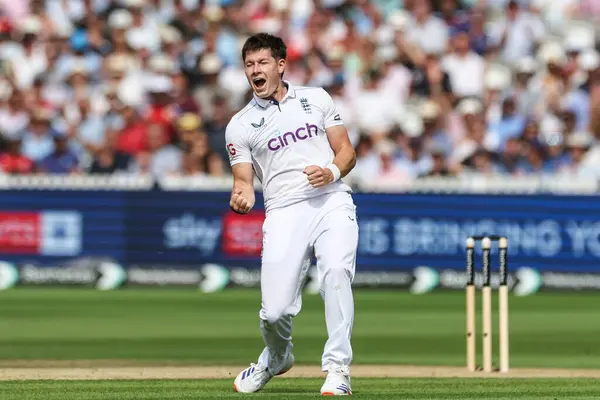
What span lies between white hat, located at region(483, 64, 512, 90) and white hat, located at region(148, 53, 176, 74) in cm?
489

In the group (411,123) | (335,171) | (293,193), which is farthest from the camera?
(411,123)

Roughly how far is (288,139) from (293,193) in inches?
13.6

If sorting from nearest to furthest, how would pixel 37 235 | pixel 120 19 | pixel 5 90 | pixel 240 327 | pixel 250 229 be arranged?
1. pixel 240 327
2. pixel 250 229
3. pixel 37 235
4. pixel 5 90
5. pixel 120 19

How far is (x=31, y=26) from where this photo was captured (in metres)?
24.0

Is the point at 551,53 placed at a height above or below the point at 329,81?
above

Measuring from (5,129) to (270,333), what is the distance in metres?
13.8

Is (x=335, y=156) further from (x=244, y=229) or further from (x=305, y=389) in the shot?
(x=244, y=229)

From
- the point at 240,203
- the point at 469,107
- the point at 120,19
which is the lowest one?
the point at 240,203

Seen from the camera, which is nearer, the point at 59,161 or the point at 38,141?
the point at 59,161

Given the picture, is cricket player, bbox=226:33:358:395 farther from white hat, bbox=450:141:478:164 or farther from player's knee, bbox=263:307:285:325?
white hat, bbox=450:141:478:164

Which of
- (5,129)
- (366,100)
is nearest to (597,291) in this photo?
(366,100)

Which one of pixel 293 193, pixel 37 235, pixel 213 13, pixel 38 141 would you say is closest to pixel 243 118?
pixel 293 193

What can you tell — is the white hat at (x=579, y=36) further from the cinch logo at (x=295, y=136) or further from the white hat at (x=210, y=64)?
the cinch logo at (x=295, y=136)

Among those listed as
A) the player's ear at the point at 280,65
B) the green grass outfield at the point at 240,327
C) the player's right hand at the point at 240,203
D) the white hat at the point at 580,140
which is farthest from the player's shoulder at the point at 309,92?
the white hat at the point at 580,140
